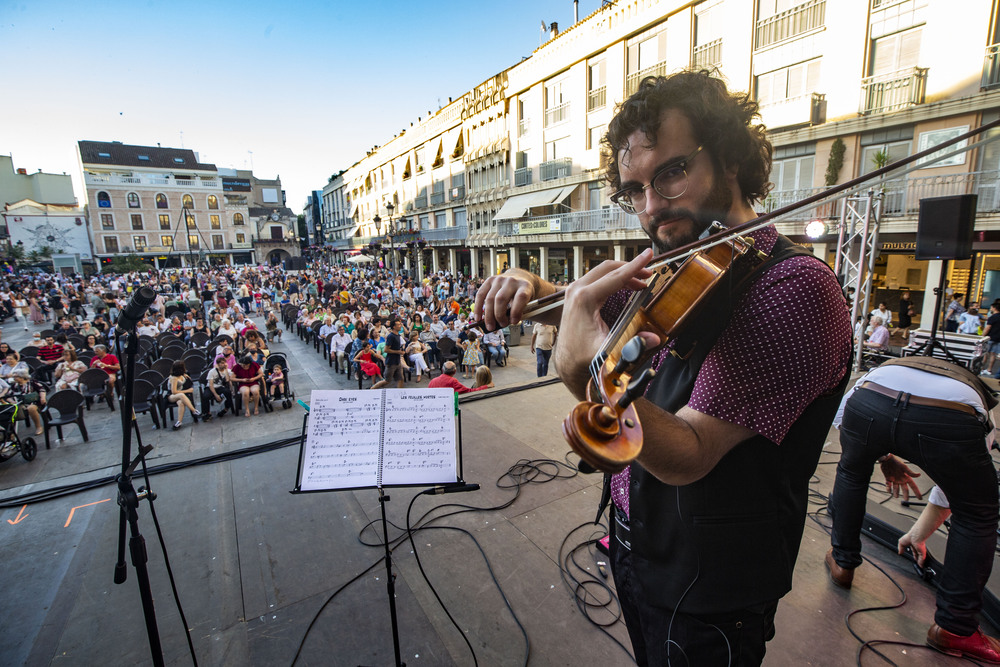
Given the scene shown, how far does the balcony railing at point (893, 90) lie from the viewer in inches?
506

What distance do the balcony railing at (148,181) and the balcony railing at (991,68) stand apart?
73.2m

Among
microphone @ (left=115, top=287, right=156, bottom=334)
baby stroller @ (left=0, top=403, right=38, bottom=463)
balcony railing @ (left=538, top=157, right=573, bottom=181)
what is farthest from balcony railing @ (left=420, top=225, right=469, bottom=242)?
microphone @ (left=115, top=287, right=156, bottom=334)

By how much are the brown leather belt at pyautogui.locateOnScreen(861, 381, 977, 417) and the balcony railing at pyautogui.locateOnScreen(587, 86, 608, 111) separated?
22019 millimetres

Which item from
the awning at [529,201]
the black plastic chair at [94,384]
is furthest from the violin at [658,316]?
the awning at [529,201]

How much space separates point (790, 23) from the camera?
589 inches

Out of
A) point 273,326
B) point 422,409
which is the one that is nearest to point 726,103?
point 422,409

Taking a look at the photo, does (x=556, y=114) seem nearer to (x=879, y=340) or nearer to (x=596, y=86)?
(x=596, y=86)

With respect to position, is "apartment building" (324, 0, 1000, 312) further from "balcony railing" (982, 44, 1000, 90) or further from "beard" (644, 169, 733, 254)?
"beard" (644, 169, 733, 254)

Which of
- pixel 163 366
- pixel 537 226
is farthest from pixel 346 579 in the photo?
pixel 537 226

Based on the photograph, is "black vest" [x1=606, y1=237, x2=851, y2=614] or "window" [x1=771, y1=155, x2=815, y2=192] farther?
"window" [x1=771, y1=155, x2=815, y2=192]

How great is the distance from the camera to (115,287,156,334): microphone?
6.49 ft

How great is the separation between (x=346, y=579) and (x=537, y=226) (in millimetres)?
22807

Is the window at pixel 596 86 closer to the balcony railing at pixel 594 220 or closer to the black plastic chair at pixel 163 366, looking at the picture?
the balcony railing at pixel 594 220

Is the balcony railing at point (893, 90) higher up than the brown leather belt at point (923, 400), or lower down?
higher up
